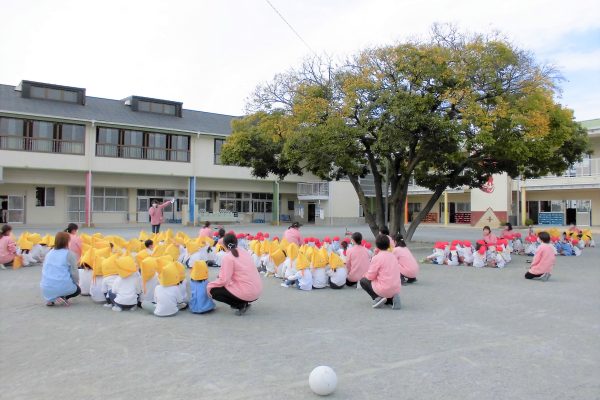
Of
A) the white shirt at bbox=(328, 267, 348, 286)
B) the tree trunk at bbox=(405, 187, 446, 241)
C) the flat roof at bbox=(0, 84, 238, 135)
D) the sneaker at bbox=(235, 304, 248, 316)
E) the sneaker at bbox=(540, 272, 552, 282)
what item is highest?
the flat roof at bbox=(0, 84, 238, 135)

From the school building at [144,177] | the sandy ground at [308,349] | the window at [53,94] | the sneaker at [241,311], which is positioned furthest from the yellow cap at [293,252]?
the window at [53,94]

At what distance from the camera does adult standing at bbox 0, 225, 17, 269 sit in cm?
1143

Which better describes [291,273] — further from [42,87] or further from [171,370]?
[42,87]

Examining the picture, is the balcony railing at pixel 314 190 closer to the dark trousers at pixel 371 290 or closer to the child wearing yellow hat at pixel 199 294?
the dark trousers at pixel 371 290

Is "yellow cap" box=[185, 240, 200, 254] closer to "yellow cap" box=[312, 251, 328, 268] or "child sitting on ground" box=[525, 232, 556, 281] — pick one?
"yellow cap" box=[312, 251, 328, 268]

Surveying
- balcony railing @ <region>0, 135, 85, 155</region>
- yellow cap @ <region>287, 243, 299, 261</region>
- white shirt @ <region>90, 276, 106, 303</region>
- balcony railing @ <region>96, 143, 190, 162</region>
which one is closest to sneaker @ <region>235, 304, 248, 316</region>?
white shirt @ <region>90, 276, 106, 303</region>

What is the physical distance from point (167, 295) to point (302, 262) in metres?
3.14

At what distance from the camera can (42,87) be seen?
1165 inches

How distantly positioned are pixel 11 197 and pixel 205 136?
1232 centimetres

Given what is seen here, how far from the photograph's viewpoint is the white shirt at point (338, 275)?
30.7 ft

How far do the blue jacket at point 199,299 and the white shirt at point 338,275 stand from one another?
9.85 feet

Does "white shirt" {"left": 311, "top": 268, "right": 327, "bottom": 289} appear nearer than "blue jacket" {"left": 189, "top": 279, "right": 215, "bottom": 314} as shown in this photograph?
No

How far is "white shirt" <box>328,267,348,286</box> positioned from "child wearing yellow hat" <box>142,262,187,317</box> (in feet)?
10.8

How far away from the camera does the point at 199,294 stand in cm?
698
